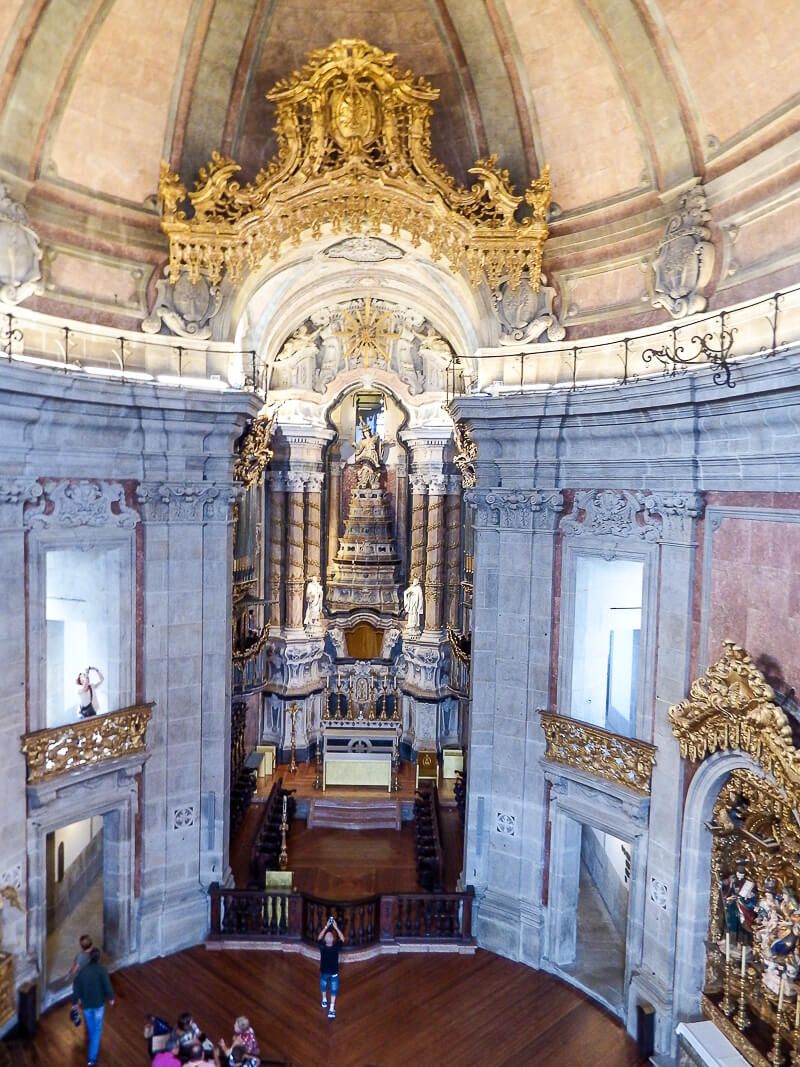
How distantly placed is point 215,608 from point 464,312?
7122 millimetres

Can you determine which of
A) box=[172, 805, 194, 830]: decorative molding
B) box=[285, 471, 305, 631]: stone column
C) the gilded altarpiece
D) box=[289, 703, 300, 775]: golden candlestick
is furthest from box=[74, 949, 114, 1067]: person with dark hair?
box=[285, 471, 305, 631]: stone column

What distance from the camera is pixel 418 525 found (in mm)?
21438

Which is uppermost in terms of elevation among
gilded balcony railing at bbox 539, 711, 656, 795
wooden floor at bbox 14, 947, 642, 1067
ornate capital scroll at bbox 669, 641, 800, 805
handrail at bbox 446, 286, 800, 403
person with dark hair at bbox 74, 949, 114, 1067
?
handrail at bbox 446, 286, 800, 403

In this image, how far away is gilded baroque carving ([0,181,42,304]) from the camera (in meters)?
10.1

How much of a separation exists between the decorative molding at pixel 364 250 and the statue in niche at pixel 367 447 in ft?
24.9

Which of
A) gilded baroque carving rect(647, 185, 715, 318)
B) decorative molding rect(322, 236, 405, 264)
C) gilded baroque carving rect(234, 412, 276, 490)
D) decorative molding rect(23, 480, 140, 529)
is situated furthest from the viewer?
decorative molding rect(322, 236, 405, 264)

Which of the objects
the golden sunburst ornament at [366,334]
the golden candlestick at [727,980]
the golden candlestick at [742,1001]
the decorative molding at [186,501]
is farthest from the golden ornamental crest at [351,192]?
the golden candlestick at [742,1001]

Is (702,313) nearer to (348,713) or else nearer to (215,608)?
(215,608)

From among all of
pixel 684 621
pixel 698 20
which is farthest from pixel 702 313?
pixel 684 621

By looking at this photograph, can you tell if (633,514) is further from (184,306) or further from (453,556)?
(453,556)

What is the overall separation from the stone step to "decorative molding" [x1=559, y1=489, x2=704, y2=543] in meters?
9.06

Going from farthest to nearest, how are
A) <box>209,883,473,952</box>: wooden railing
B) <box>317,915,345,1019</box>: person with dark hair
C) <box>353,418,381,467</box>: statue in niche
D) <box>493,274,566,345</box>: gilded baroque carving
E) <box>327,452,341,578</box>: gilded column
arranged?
<box>327,452,341,578</box>: gilded column < <box>353,418,381,467</box>: statue in niche < <box>209,883,473,952</box>: wooden railing < <box>493,274,566,345</box>: gilded baroque carving < <box>317,915,345,1019</box>: person with dark hair

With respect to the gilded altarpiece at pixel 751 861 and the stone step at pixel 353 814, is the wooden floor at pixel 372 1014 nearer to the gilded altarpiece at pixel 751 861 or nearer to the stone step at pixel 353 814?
the gilded altarpiece at pixel 751 861

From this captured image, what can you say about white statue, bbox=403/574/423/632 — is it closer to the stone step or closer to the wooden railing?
the stone step
